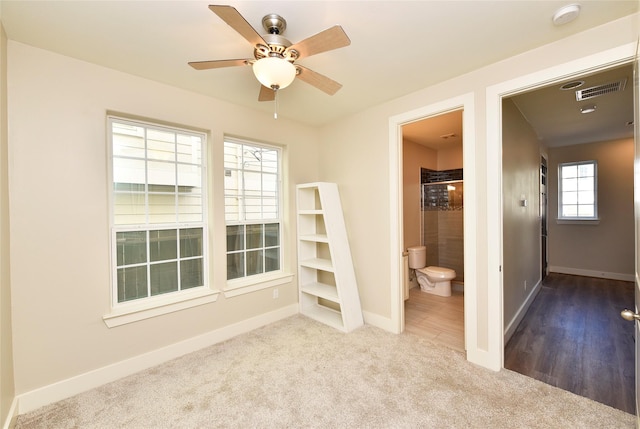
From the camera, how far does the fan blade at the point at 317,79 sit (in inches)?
71.7

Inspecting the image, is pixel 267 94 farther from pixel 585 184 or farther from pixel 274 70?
pixel 585 184

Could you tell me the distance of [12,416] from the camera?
1756mm

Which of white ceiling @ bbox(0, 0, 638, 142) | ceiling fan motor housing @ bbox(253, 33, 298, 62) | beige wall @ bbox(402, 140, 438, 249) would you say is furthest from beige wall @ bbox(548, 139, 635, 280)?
ceiling fan motor housing @ bbox(253, 33, 298, 62)

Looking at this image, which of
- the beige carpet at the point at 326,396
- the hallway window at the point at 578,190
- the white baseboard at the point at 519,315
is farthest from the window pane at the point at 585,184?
the beige carpet at the point at 326,396

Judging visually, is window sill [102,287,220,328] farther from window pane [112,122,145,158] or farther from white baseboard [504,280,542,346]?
white baseboard [504,280,542,346]

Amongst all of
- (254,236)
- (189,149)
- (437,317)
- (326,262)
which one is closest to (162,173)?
(189,149)

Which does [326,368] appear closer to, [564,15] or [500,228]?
[500,228]

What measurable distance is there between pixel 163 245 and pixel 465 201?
2819 mm

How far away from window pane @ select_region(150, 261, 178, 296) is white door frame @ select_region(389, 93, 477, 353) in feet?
7.31

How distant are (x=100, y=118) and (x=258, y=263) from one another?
6.75 feet

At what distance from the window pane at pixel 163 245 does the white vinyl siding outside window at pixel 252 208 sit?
21.9 inches

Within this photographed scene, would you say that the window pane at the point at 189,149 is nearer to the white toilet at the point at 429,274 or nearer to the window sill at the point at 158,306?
the window sill at the point at 158,306

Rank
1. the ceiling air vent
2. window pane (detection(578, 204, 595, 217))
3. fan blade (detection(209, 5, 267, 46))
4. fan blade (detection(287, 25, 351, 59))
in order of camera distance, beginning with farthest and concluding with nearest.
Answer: window pane (detection(578, 204, 595, 217)), the ceiling air vent, fan blade (detection(287, 25, 351, 59)), fan blade (detection(209, 5, 267, 46))

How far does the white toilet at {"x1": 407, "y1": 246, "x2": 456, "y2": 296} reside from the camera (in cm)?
433
